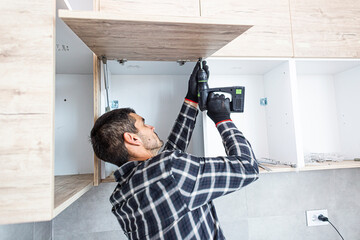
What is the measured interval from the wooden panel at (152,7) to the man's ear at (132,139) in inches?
17.1

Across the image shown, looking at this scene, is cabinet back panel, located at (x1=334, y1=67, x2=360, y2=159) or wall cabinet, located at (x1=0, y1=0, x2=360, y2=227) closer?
wall cabinet, located at (x1=0, y1=0, x2=360, y2=227)

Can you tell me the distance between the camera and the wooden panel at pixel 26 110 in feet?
1.44

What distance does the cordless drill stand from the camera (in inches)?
32.3

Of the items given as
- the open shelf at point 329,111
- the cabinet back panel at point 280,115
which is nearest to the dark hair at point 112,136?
the cabinet back panel at point 280,115

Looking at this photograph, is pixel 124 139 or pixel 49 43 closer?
pixel 49 43

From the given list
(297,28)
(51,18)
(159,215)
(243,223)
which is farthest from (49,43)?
(243,223)

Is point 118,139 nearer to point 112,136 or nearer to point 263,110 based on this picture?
point 112,136

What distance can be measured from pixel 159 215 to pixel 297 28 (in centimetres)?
92

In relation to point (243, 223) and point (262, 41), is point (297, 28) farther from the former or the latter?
point (243, 223)

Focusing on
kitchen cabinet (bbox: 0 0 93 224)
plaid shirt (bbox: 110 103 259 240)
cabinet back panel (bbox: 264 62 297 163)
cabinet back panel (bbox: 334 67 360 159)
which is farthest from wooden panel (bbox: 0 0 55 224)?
cabinet back panel (bbox: 334 67 360 159)

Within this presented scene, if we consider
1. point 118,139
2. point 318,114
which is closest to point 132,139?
point 118,139

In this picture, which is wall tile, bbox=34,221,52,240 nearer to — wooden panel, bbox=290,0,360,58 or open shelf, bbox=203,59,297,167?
open shelf, bbox=203,59,297,167

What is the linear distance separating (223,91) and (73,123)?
75cm

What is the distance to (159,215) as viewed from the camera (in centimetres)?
61
